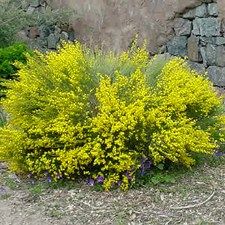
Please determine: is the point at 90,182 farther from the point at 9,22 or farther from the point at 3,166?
the point at 9,22

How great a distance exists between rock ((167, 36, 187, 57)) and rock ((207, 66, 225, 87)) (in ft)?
1.80

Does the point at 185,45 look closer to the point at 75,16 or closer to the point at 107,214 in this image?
the point at 75,16

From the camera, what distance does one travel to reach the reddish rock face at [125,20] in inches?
346

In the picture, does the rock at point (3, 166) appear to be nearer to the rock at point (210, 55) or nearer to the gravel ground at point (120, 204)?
the gravel ground at point (120, 204)

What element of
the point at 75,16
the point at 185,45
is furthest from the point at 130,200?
the point at 75,16

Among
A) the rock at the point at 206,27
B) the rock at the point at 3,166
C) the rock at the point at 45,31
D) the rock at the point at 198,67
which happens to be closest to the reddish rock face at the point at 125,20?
the rock at the point at 206,27

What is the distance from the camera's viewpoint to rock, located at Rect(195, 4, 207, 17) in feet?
27.4

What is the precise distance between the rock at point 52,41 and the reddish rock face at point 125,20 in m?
0.57

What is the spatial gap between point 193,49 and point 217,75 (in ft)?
1.88

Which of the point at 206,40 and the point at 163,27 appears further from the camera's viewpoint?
the point at 163,27

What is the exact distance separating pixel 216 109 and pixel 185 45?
338 cm

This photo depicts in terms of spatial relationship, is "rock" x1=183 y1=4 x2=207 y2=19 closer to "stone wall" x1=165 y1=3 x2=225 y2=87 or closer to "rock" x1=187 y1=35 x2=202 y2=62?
"stone wall" x1=165 y1=3 x2=225 y2=87

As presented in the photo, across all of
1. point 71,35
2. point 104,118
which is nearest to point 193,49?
point 71,35

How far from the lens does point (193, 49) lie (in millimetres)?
8688
